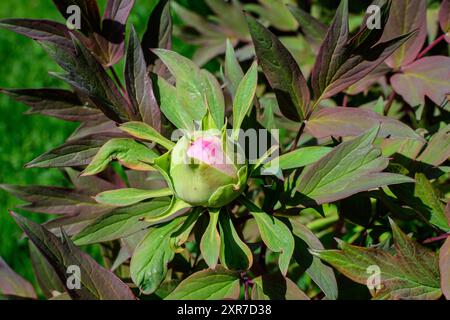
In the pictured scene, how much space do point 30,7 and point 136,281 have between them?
105 inches

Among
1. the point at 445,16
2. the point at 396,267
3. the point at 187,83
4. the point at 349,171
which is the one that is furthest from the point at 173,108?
the point at 445,16

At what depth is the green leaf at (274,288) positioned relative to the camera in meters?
0.83

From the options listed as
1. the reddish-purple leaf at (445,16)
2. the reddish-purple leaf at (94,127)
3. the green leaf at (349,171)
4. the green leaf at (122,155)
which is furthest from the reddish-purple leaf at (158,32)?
the reddish-purple leaf at (445,16)

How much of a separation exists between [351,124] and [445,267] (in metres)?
0.22

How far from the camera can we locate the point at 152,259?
73cm

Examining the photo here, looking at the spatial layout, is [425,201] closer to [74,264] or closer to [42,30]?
[74,264]

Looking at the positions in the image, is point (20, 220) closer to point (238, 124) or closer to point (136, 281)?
point (136, 281)

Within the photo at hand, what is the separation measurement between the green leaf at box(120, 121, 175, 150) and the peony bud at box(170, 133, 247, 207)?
0.19 feet

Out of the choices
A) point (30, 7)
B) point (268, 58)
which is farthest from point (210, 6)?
point (30, 7)

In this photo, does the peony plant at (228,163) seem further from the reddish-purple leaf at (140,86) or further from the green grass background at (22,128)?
the green grass background at (22,128)

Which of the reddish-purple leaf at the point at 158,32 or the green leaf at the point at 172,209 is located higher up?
the reddish-purple leaf at the point at 158,32

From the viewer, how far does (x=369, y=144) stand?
73 cm

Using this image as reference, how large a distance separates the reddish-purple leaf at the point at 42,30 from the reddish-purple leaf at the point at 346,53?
357 mm

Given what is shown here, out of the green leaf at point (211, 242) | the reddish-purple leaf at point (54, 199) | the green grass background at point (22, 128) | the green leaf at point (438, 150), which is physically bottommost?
the green grass background at point (22, 128)
